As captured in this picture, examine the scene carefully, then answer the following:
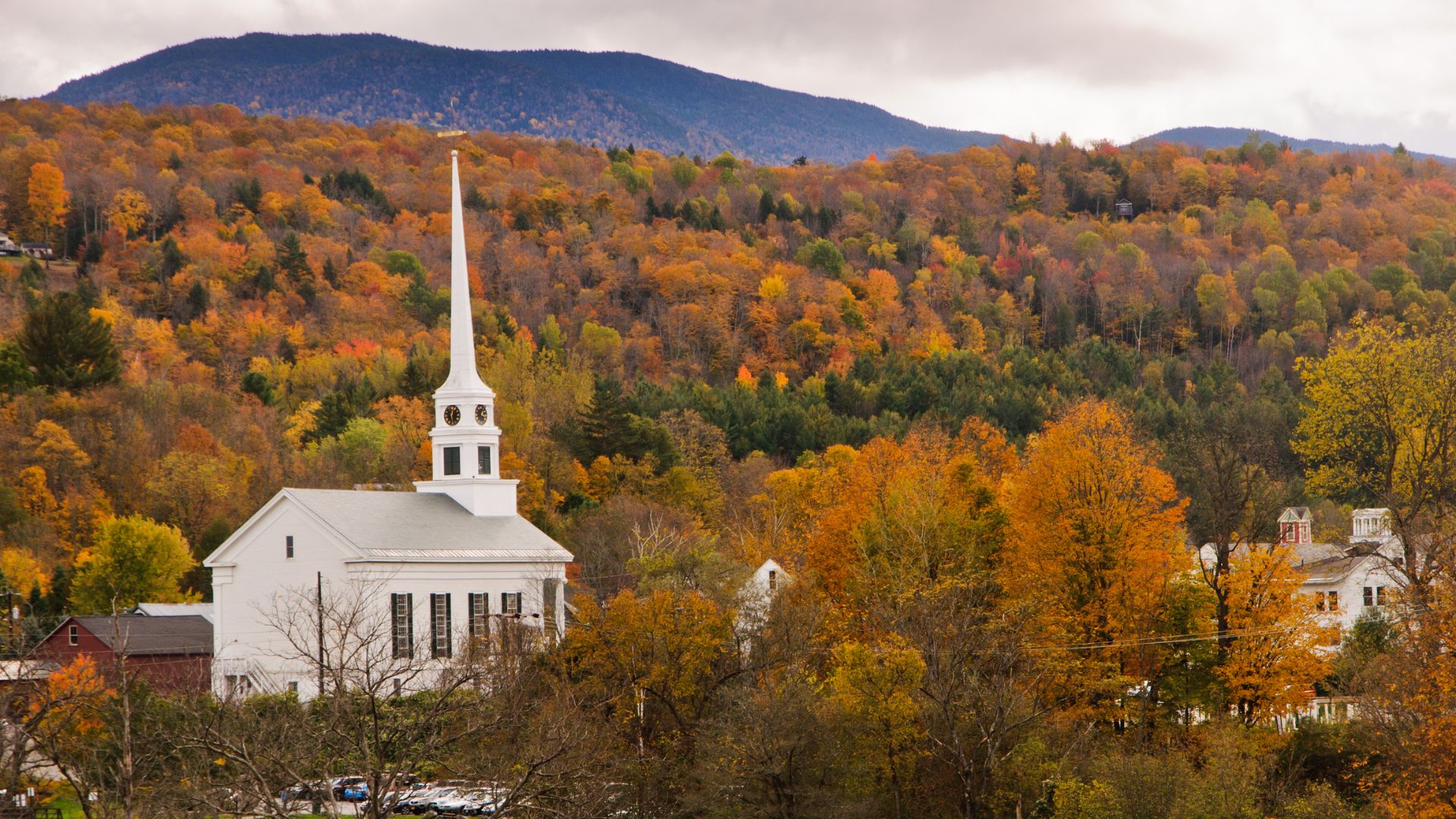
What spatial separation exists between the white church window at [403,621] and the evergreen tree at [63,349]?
38.4 metres

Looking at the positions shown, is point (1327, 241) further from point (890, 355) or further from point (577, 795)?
point (577, 795)

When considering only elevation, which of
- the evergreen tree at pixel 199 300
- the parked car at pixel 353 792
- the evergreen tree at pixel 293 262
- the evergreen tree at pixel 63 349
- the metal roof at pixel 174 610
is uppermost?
the evergreen tree at pixel 293 262

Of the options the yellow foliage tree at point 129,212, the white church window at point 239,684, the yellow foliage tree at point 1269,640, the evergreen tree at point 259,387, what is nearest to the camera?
the yellow foliage tree at point 1269,640

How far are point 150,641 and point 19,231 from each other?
107313 mm

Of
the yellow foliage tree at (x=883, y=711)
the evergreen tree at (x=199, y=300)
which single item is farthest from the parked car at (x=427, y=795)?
the evergreen tree at (x=199, y=300)

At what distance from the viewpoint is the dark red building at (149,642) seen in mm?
58031

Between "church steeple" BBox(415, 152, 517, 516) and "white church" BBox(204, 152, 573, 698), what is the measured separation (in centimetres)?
35

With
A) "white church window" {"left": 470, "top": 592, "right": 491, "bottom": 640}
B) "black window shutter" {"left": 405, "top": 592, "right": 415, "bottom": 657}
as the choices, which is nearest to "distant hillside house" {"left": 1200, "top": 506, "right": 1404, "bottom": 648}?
"white church window" {"left": 470, "top": 592, "right": 491, "bottom": 640}

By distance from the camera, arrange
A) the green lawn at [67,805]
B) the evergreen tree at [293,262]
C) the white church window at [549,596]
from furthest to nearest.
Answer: the evergreen tree at [293,262], the white church window at [549,596], the green lawn at [67,805]

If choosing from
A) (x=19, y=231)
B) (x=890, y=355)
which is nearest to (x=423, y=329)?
(x=890, y=355)

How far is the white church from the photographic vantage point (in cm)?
5641

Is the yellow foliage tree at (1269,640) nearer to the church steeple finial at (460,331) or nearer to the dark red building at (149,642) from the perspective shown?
the church steeple finial at (460,331)

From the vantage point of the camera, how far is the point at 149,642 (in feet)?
205

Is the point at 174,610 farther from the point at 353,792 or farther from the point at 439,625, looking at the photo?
the point at 353,792
